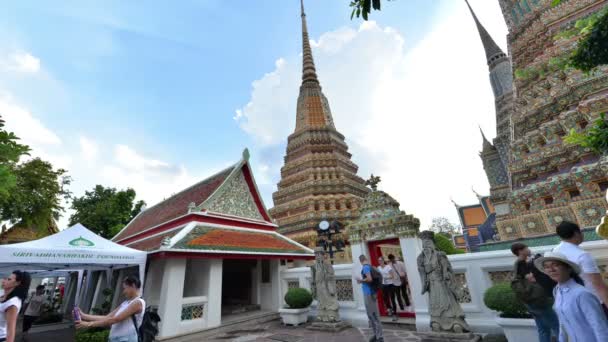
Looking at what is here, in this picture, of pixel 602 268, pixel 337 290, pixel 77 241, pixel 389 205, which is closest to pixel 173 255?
pixel 77 241

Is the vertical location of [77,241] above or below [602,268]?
above

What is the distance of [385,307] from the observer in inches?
303

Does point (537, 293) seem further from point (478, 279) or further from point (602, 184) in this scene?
point (602, 184)

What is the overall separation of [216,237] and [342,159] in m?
15.5

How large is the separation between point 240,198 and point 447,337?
843 cm

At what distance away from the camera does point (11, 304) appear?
9.01 ft

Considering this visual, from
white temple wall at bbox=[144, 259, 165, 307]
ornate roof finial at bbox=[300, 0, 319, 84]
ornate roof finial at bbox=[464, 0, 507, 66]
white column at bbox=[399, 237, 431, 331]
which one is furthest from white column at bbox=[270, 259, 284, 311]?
ornate roof finial at bbox=[464, 0, 507, 66]

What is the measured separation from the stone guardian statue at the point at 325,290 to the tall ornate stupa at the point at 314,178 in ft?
32.2

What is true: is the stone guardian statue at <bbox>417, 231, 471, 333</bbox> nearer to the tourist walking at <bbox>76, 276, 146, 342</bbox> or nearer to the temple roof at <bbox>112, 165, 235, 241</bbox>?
the tourist walking at <bbox>76, 276, 146, 342</bbox>

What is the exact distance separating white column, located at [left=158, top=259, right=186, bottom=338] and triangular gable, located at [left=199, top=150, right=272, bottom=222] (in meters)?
2.60

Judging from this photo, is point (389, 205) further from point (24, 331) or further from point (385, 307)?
point (24, 331)

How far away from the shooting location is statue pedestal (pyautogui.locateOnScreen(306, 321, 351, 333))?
680 centimetres

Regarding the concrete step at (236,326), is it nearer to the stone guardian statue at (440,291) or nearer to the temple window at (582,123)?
the stone guardian statue at (440,291)

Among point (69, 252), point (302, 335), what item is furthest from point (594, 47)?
point (69, 252)
